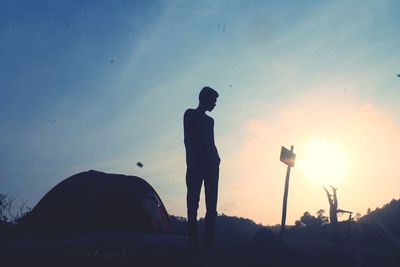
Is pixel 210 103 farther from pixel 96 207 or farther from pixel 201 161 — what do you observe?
pixel 96 207

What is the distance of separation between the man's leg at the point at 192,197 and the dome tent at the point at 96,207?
262 inches

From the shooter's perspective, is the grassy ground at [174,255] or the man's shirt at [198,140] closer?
the grassy ground at [174,255]

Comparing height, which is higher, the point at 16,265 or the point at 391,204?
the point at 391,204

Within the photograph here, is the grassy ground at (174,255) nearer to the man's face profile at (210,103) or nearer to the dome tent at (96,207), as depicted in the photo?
the man's face profile at (210,103)

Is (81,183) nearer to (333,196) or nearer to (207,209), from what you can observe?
(207,209)

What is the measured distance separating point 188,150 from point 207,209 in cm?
109

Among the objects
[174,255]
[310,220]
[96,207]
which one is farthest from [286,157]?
[310,220]

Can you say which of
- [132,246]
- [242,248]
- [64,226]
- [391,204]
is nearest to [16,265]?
[132,246]

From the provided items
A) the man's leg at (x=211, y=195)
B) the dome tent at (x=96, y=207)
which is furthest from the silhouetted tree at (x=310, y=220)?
the man's leg at (x=211, y=195)

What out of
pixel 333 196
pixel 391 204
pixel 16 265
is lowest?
pixel 16 265

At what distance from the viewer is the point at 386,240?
48.6 ft

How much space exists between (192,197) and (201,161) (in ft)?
2.13

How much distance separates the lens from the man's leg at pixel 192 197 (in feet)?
21.7

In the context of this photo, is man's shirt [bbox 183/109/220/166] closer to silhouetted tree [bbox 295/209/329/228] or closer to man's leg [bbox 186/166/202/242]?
man's leg [bbox 186/166/202/242]
